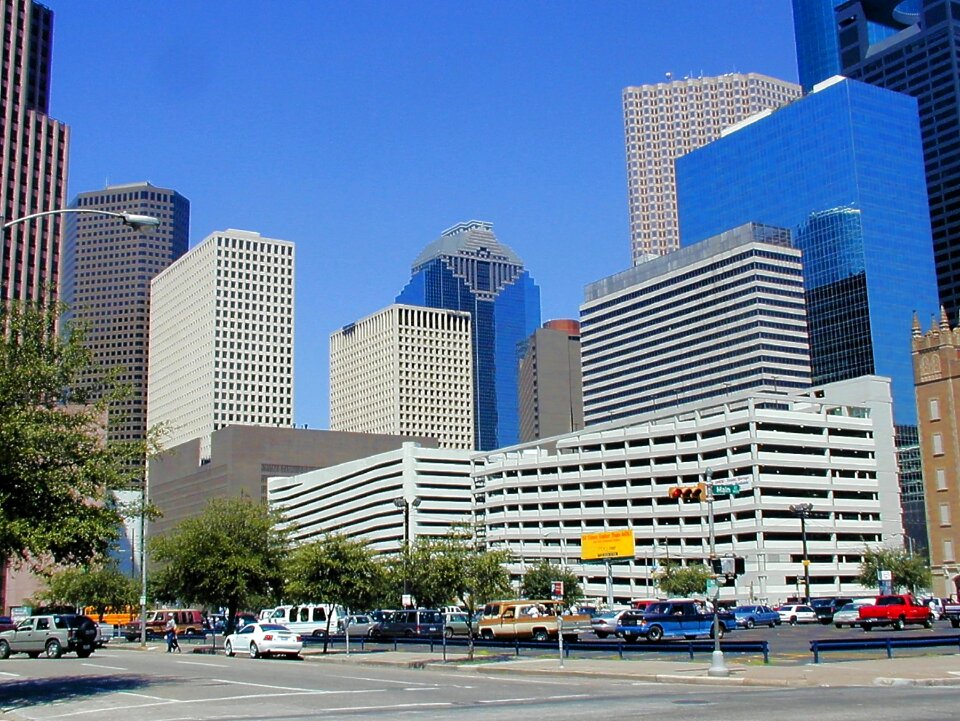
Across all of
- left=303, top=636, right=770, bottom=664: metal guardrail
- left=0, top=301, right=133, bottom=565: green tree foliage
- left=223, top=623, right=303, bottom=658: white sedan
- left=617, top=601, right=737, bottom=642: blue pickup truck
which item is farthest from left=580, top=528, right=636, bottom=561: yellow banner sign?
left=0, top=301, right=133, bottom=565: green tree foliage

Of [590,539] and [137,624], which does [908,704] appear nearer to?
[590,539]

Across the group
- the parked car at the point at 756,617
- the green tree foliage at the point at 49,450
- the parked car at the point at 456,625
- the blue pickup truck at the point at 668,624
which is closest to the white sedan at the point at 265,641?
the blue pickup truck at the point at 668,624

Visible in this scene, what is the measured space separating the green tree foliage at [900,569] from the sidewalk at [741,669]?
7426 centimetres

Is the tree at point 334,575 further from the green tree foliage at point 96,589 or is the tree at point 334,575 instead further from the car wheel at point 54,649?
the green tree foliage at point 96,589

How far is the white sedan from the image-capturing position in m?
48.4

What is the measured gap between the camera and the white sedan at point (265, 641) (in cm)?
4844

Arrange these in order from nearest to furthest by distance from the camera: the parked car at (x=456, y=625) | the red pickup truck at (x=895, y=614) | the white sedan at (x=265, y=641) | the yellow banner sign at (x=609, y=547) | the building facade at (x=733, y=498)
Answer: the yellow banner sign at (x=609, y=547) < the white sedan at (x=265, y=641) < the red pickup truck at (x=895, y=614) < the parked car at (x=456, y=625) < the building facade at (x=733, y=498)

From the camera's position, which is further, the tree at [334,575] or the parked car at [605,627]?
the parked car at [605,627]

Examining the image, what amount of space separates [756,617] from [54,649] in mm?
46614

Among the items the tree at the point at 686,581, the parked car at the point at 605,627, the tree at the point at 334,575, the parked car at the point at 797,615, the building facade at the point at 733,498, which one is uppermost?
the building facade at the point at 733,498

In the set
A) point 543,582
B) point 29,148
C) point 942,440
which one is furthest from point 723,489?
point 29,148

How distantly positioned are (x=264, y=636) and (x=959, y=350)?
68559 mm

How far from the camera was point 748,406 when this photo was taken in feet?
426

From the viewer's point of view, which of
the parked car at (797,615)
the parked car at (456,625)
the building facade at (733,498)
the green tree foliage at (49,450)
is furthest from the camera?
the building facade at (733,498)
